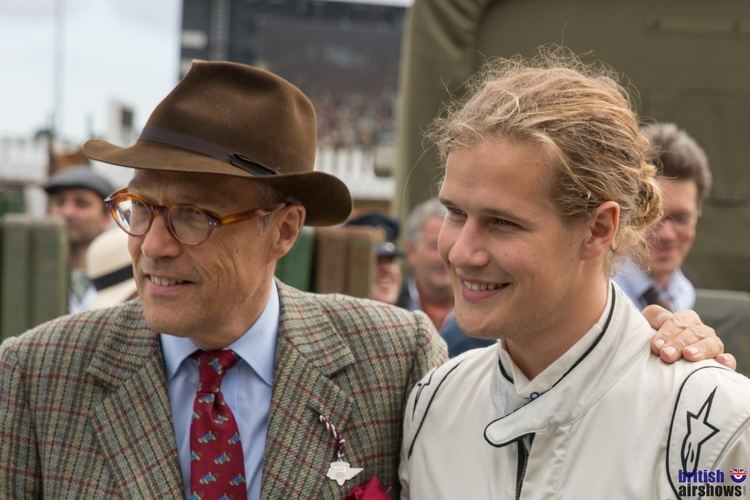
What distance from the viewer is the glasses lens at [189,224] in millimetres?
2639

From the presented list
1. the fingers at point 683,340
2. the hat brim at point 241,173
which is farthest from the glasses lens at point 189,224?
the fingers at point 683,340

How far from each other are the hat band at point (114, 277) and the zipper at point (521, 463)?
2685 millimetres

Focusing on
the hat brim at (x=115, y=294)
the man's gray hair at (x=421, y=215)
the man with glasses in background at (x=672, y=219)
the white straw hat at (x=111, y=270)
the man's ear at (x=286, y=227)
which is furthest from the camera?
the man's gray hair at (x=421, y=215)

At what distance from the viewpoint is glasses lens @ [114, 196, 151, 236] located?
2.65m

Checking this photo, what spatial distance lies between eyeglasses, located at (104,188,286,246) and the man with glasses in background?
1770 mm

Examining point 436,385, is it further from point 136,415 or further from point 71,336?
point 71,336

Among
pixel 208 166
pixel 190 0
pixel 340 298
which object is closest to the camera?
pixel 208 166

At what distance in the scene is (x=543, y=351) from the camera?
2.39 meters

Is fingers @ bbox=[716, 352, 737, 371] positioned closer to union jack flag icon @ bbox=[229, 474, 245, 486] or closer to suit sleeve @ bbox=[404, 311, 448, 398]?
suit sleeve @ bbox=[404, 311, 448, 398]

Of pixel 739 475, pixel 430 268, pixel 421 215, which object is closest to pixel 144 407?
pixel 739 475

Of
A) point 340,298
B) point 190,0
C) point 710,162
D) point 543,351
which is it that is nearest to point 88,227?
point 710,162

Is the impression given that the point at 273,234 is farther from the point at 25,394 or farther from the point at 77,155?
the point at 77,155

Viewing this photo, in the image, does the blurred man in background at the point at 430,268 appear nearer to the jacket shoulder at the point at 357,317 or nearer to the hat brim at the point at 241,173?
the jacket shoulder at the point at 357,317

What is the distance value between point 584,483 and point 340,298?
3.50ft
